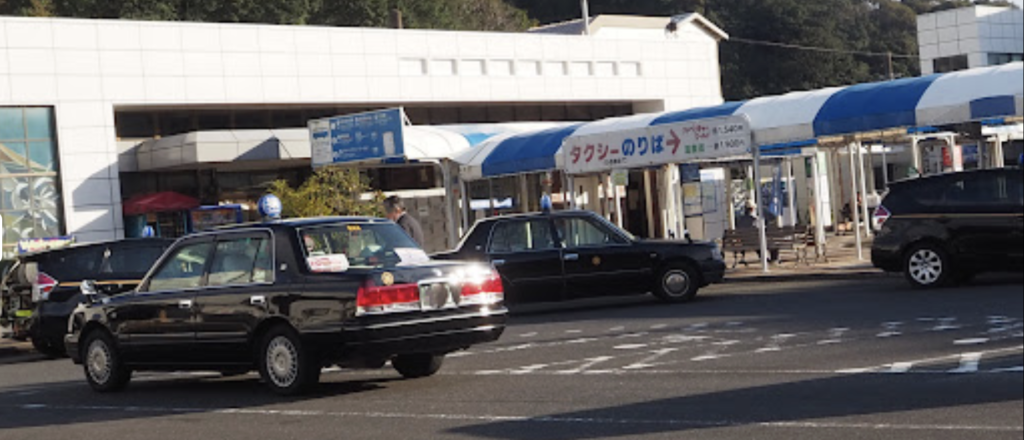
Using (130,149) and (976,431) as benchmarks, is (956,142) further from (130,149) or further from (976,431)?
(976,431)

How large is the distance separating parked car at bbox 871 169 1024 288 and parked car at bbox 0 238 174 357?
9956mm

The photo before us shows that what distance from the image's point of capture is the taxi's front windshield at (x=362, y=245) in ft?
40.3

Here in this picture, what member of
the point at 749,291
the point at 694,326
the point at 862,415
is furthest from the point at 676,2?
the point at 862,415

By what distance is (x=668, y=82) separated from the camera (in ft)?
184

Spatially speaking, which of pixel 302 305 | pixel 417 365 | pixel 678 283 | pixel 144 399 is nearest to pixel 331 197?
pixel 678 283

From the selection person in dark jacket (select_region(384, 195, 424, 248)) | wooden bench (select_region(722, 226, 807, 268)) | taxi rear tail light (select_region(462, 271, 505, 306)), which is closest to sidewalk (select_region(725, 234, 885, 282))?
wooden bench (select_region(722, 226, 807, 268))

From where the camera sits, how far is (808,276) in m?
23.9

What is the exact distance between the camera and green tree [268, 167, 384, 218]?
3384 cm

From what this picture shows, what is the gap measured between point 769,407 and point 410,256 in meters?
3.99

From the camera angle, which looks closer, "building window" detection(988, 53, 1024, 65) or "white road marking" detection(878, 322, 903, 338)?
"white road marking" detection(878, 322, 903, 338)

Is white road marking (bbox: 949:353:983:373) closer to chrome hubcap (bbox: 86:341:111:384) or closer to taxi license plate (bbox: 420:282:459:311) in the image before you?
taxi license plate (bbox: 420:282:459:311)

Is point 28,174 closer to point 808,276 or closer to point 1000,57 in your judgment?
point 808,276

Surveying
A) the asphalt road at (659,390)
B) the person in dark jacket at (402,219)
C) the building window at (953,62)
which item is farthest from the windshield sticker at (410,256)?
the building window at (953,62)

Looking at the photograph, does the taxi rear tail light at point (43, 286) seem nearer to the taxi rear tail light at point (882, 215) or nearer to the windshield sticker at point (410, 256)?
the windshield sticker at point (410, 256)
